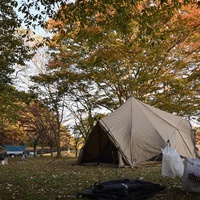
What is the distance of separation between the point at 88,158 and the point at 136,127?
2.51 meters

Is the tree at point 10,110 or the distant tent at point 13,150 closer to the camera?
the tree at point 10,110

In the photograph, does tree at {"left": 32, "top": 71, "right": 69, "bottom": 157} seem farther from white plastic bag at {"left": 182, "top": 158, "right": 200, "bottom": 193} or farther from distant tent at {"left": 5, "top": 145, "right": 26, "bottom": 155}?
white plastic bag at {"left": 182, "top": 158, "right": 200, "bottom": 193}

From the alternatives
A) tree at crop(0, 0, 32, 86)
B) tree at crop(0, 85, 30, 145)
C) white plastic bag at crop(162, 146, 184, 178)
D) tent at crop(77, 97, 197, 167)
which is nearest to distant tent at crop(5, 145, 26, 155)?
tree at crop(0, 85, 30, 145)

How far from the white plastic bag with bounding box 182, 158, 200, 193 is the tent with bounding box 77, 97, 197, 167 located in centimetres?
456

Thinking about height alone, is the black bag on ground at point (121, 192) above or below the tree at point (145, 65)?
below

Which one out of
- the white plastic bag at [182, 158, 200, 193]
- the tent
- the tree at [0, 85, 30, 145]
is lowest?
the white plastic bag at [182, 158, 200, 193]

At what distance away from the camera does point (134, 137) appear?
907 centimetres

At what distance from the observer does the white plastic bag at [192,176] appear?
405cm

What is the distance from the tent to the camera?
29.4 feet

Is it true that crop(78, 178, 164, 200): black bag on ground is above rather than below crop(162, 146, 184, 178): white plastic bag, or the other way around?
below

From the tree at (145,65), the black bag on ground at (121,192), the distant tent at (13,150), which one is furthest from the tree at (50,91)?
A: the black bag on ground at (121,192)

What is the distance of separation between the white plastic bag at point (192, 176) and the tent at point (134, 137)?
4.56 metres

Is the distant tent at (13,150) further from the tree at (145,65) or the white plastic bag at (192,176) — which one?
the white plastic bag at (192,176)

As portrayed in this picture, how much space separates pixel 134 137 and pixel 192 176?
5.00 meters
